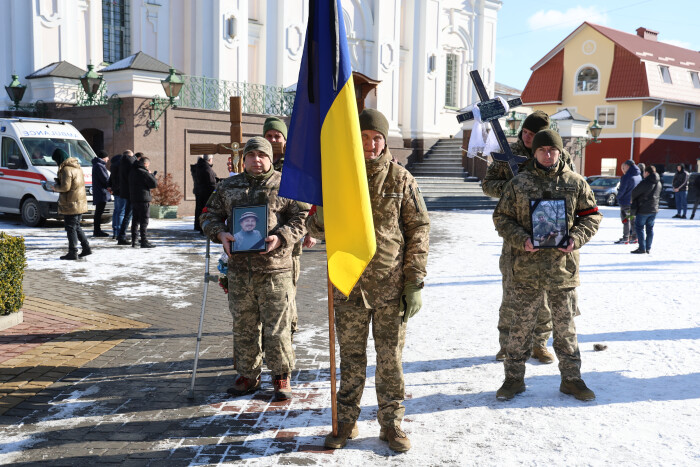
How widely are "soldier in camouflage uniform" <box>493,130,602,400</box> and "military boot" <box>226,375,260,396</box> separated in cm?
193

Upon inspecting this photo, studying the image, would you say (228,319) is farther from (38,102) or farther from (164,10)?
(164,10)

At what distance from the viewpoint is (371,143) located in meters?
4.37

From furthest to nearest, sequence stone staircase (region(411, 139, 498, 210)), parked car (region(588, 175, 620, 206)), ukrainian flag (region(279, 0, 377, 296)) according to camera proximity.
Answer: parked car (region(588, 175, 620, 206)) → stone staircase (region(411, 139, 498, 210)) → ukrainian flag (region(279, 0, 377, 296))

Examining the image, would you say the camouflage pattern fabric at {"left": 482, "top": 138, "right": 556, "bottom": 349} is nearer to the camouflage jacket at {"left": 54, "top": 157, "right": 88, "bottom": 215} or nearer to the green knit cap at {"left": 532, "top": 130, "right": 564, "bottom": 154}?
the green knit cap at {"left": 532, "top": 130, "right": 564, "bottom": 154}

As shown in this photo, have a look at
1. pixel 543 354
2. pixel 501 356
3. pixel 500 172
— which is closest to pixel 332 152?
pixel 500 172

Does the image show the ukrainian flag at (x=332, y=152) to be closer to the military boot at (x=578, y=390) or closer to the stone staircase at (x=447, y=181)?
the military boot at (x=578, y=390)

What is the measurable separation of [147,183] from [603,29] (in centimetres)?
4095

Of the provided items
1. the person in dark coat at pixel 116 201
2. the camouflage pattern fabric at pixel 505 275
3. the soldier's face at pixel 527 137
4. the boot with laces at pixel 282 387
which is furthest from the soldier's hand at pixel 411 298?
the person in dark coat at pixel 116 201

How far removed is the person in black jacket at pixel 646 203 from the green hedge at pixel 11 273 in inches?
460

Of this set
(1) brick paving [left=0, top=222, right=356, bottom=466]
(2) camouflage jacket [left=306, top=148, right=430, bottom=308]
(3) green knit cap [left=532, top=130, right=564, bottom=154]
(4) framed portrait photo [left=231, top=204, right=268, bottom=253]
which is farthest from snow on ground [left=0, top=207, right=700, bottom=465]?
(3) green knit cap [left=532, top=130, right=564, bottom=154]

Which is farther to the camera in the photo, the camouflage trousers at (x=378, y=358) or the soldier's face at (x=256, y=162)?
the soldier's face at (x=256, y=162)

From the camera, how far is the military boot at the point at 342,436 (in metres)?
4.27

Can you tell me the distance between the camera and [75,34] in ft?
68.8

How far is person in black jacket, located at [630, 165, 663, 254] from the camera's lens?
1374 cm
